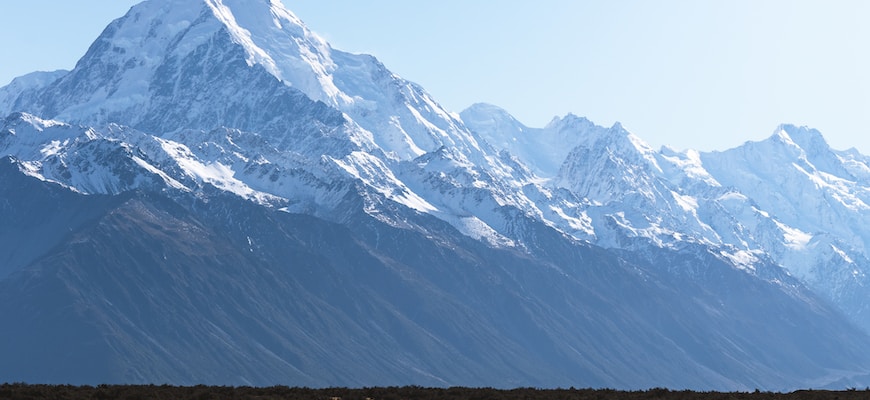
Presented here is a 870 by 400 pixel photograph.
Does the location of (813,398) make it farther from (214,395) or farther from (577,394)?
(214,395)

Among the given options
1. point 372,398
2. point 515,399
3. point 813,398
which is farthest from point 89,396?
point 813,398

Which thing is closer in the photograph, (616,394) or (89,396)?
(89,396)

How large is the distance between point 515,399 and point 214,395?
18287mm

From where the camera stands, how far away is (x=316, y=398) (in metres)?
98.8

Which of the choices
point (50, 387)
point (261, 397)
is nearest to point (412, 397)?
point (261, 397)

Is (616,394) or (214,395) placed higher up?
(616,394)

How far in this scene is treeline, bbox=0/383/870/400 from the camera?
323ft

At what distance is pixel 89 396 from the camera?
97.5 m

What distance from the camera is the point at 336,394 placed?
334ft

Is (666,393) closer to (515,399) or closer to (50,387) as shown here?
(515,399)

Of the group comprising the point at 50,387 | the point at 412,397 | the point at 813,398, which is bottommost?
the point at 50,387

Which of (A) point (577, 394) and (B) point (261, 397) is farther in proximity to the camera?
(A) point (577, 394)

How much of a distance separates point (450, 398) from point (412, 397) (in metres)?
2.32

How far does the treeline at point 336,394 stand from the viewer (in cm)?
9831
